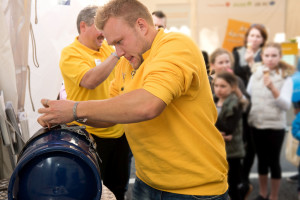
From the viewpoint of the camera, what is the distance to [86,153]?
3.45 feet

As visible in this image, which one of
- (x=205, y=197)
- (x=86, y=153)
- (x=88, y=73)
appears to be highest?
(x=88, y=73)

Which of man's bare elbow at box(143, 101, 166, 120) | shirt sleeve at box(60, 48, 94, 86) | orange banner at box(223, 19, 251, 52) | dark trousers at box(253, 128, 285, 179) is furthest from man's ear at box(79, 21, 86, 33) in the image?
orange banner at box(223, 19, 251, 52)

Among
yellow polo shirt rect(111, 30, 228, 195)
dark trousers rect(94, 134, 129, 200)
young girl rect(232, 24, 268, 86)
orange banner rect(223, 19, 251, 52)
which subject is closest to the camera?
yellow polo shirt rect(111, 30, 228, 195)

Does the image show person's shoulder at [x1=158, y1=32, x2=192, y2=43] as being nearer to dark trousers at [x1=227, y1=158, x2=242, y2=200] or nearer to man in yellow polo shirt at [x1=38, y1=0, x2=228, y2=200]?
man in yellow polo shirt at [x1=38, y1=0, x2=228, y2=200]

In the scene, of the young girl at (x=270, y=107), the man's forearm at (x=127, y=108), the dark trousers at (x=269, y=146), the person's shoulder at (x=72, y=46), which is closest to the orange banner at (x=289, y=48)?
the young girl at (x=270, y=107)

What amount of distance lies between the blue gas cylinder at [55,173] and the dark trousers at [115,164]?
0.81 meters

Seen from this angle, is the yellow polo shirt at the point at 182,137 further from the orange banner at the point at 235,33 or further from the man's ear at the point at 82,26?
the orange banner at the point at 235,33

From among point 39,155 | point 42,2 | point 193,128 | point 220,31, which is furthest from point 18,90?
point 220,31

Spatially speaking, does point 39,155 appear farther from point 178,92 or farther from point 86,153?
point 178,92

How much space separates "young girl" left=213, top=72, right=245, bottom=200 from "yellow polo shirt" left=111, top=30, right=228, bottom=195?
1387 mm

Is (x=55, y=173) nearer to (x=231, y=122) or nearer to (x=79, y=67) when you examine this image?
(x=79, y=67)

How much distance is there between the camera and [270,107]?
2893 millimetres

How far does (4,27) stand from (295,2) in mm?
6628

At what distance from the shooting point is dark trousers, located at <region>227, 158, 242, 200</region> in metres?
2.61
